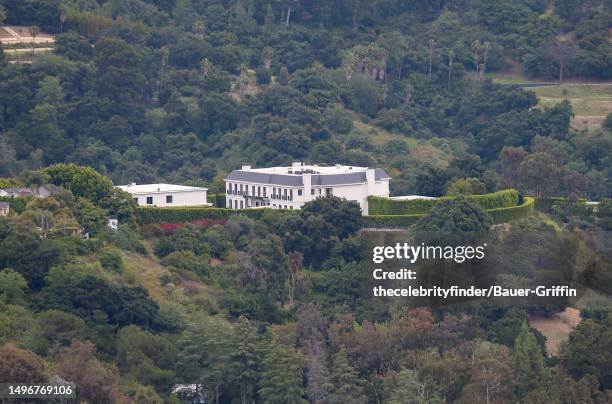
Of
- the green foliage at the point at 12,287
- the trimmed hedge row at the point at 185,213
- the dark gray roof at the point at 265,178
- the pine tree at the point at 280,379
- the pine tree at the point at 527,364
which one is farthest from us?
the dark gray roof at the point at 265,178

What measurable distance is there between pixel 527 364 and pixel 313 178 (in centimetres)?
1964

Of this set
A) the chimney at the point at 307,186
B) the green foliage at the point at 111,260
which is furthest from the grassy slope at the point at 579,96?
the green foliage at the point at 111,260

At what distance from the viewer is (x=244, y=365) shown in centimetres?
8612

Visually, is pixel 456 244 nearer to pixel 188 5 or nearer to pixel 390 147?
pixel 390 147

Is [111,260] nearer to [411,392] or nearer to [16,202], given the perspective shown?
[16,202]

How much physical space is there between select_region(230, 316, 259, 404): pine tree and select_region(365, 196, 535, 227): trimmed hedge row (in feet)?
53.0

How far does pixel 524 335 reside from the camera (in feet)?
295

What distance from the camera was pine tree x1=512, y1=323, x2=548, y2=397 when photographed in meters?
86.5

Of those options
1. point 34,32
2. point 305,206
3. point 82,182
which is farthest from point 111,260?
point 34,32

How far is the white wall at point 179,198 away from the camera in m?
103

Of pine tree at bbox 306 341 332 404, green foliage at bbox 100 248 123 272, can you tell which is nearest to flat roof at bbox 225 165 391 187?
green foliage at bbox 100 248 123 272

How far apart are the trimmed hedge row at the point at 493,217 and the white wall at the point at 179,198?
27.4 ft

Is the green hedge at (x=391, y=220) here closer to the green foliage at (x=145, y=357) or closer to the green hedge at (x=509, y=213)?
the green hedge at (x=509, y=213)

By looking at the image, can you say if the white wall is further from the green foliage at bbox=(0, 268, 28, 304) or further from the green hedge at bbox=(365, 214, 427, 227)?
the green foliage at bbox=(0, 268, 28, 304)
